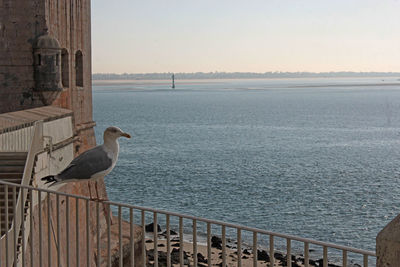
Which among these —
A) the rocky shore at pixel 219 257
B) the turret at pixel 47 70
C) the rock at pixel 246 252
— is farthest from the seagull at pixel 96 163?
the rock at pixel 246 252

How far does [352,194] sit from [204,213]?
12535 millimetres

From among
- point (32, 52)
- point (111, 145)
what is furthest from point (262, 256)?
point (111, 145)

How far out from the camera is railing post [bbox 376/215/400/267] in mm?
3258

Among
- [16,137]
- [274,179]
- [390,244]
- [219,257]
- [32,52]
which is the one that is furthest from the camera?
[274,179]

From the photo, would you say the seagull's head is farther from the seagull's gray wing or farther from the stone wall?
the stone wall

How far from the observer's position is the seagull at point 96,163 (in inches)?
248

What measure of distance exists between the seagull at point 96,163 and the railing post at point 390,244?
3.45 metres

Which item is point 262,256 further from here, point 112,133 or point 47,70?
point 112,133

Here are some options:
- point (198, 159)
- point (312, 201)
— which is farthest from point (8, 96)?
point (198, 159)

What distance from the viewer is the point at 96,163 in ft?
20.7

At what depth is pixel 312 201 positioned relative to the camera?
41.7 m

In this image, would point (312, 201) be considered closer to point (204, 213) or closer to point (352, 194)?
point (352, 194)

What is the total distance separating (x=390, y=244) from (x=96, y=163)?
3.69 meters

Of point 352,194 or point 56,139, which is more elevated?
point 56,139
